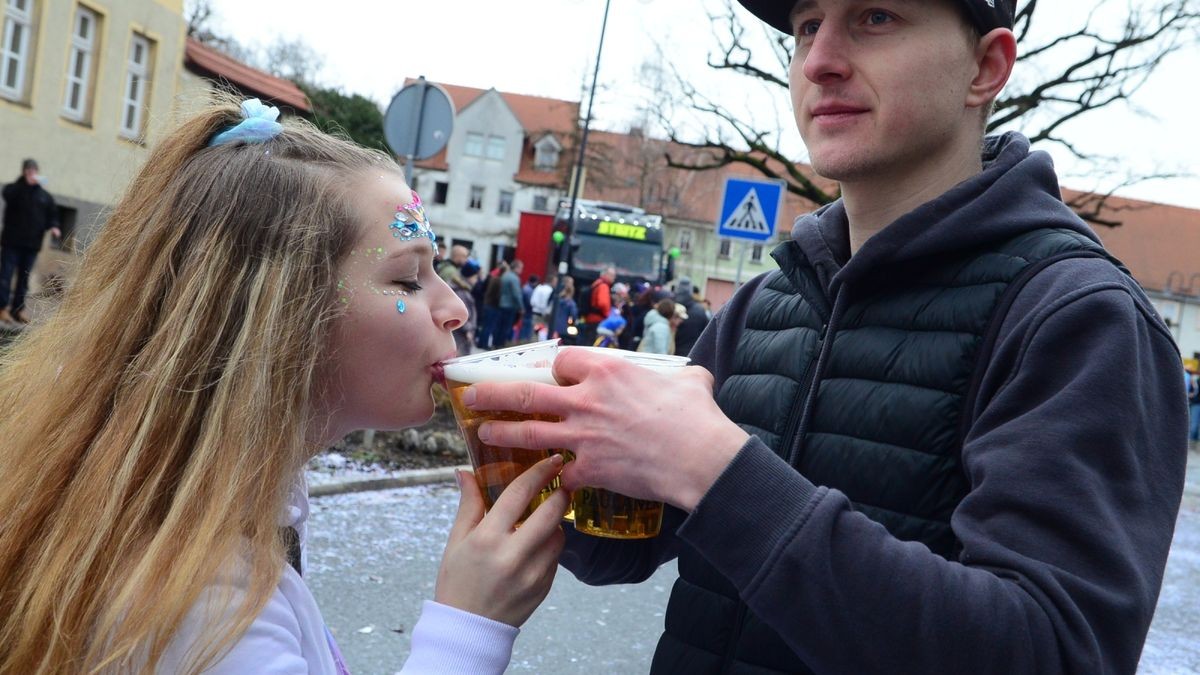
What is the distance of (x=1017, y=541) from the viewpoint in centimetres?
119

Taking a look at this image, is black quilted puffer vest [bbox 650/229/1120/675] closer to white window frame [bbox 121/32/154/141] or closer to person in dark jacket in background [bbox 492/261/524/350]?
person in dark jacket in background [bbox 492/261/524/350]

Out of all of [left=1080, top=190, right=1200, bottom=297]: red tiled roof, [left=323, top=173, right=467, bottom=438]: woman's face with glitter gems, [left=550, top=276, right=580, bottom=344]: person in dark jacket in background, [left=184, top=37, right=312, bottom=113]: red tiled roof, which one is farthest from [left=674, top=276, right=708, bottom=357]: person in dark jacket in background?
[left=1080, top=190, right=1200, bottom=297]: red tiled roof

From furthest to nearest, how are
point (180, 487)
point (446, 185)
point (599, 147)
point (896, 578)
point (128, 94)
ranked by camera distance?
point (446, 185), point (599, 147), point (128, 94), point (180, 487), point (896, 578)

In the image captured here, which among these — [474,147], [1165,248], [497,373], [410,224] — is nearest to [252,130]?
[410,224]

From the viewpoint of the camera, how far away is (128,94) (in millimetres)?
19172

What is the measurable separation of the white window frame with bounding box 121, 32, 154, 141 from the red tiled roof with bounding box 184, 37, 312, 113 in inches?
53.1

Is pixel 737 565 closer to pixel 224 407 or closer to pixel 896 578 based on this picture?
pixel 896 578

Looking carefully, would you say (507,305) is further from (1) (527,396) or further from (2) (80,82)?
(1) (527,396)

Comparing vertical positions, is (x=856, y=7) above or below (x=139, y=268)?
above

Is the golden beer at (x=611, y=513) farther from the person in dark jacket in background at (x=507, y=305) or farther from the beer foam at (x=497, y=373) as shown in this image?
the person in dark jacket in background at (x=507, y=305)

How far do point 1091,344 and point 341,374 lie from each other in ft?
3.61

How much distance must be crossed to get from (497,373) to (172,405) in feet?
1.73

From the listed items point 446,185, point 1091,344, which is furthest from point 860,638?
point 446,185

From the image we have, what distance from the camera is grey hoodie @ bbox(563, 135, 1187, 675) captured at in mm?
1146
